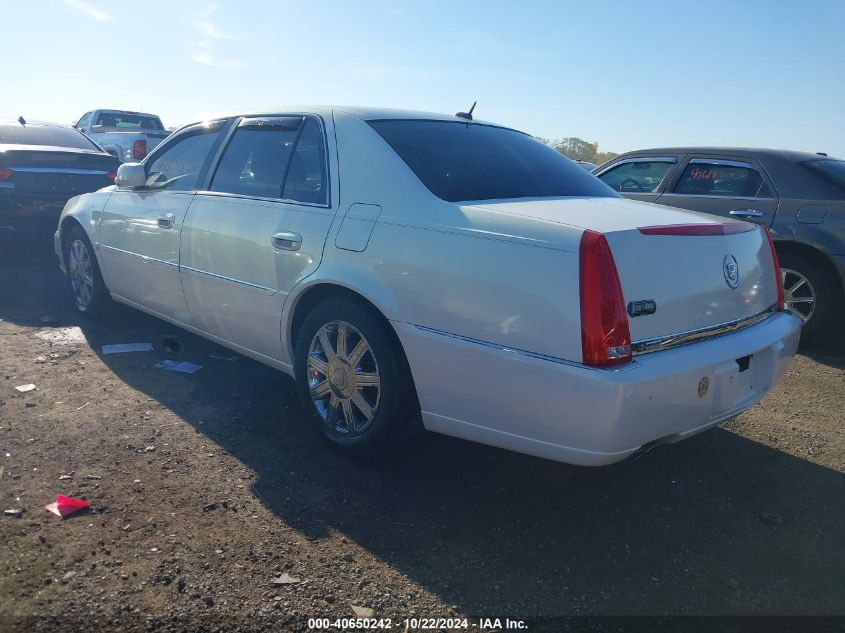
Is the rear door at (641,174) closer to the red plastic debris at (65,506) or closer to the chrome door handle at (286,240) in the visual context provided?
the chrome door handle at (286,240)

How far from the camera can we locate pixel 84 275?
5934mm

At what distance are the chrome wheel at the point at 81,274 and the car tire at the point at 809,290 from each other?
5613 millimetres

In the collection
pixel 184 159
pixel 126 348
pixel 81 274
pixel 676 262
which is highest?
pixel 184 159

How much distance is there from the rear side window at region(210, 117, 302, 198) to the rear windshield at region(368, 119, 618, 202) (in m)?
0.64

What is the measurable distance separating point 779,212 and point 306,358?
4353 mm

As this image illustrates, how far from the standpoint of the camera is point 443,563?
9.05ft

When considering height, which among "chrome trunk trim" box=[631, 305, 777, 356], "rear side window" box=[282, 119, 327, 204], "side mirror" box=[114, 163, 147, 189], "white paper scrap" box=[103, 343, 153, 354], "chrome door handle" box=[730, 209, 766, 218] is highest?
"rear side window" box=[282, 119, 327, 204]

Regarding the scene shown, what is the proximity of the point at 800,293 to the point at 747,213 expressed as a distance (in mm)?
787

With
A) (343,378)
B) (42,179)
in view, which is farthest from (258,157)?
(42,179)

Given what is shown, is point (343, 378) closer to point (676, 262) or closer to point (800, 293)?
point (676, 262)

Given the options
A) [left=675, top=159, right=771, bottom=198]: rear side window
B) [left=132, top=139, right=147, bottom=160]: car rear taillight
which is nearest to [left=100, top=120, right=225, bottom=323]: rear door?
[left=675, top=159, right=771, bottom=198]: rear side window

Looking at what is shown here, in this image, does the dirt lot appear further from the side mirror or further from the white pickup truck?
the white pickup truck

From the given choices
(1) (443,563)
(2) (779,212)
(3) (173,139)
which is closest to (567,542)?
(1) (443,563)

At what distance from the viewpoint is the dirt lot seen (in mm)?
2521
